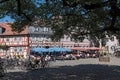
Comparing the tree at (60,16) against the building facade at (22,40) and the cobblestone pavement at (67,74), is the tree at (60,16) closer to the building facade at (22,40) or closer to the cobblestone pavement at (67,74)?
the cobblestone pavement at (67,74)

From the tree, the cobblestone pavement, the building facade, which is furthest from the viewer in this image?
the building facade

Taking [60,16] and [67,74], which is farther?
[60,16]

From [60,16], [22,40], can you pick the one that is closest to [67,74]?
[60,16]

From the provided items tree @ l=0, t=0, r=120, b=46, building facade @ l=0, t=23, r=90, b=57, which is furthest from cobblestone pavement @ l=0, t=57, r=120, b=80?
building facade @ l=0, t=23, r=90, b=57

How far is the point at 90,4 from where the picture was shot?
17859 mm

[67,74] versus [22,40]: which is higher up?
[22,40]

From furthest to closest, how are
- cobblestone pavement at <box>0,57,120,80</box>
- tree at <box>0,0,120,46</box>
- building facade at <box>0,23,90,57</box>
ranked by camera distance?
building facade at <box>0,23,90,57</box>, tree at <box>0,0,120,46</box>, cobblestone pavement at <box>0,57,120,80</box>

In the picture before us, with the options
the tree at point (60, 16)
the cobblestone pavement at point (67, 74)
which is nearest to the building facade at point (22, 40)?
the cobblestone pavement at point (67, 74)

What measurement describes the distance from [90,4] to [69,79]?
587 cm

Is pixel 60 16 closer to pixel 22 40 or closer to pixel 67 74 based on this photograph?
pixel 67 74

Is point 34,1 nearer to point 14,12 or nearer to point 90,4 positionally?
point 14,12

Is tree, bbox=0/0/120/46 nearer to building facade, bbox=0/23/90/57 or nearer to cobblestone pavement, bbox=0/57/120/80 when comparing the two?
cobblestone pavement, bbox=0/57/120/80

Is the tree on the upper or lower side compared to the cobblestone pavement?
upper

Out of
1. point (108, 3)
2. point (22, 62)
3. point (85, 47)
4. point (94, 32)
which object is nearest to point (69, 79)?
point (108, 3)
